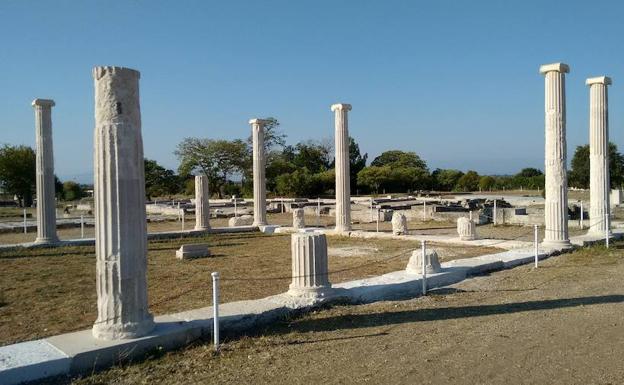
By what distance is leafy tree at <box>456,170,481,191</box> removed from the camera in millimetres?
66250

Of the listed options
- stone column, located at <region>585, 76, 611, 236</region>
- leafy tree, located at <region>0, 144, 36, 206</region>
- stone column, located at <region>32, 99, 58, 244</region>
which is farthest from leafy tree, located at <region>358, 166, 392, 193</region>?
stone column, located at <region>32, 99, 58, 244</region>

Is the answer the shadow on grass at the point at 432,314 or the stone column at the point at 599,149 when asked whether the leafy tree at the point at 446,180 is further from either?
the shadow on grass at the point at 432,314

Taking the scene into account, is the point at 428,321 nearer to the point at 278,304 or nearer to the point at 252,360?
the point at 278,304

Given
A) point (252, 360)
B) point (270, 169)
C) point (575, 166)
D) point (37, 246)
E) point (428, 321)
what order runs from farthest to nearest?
point (270, 169) < point (575, 166) < point (37, 246) < point (428, 321) < point (252, 360)

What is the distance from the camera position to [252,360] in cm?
575

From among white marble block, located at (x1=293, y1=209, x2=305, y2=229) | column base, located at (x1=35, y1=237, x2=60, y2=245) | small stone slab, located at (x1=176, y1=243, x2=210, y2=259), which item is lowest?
small stone slab, located at (x1=176, y1=243, x2=210, y2=259)

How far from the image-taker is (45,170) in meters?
17.8

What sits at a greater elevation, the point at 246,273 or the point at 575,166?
the point at 575,166

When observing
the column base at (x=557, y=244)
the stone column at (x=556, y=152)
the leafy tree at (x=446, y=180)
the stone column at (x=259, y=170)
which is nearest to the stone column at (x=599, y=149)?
the stone column at (x=556, y=152)

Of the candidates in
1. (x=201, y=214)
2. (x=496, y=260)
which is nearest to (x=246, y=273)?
(x=496, y=260)

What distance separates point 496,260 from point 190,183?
174 ft

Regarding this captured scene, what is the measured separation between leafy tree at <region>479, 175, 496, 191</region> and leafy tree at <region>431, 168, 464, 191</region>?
2772 millimetres

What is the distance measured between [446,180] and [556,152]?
54.1 meters

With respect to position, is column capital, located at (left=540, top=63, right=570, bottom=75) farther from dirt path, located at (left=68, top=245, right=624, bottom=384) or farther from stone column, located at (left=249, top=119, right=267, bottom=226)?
stone column, located at (left=249, top=119, right=267, bottom=226)
